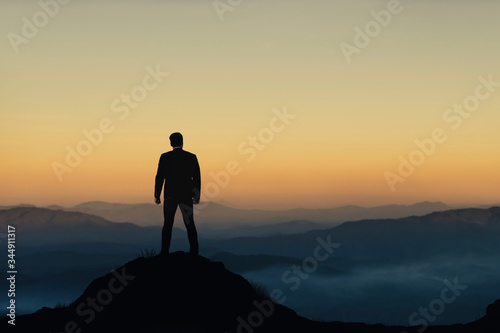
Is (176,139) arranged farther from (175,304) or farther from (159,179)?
(175,304)

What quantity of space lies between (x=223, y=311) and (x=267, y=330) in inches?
51.0

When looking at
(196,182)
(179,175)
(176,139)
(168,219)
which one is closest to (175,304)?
(168,219)

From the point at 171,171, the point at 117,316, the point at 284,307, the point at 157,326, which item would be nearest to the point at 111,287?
the point at 117,316

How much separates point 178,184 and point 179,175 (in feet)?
0.83

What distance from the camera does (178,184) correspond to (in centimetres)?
1648

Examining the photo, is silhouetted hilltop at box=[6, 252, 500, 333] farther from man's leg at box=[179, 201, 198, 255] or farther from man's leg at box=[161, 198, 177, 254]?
man's leg at box=[179, 201, 198, 255]

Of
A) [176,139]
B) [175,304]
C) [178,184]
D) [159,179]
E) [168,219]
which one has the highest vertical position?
[176,139]

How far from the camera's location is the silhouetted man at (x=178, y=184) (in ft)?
53.9

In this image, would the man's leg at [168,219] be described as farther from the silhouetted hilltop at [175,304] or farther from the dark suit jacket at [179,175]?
the silhouetted hilltop at [175,304]

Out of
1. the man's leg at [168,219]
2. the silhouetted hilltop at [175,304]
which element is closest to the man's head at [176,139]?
the man's leg at [168,219]

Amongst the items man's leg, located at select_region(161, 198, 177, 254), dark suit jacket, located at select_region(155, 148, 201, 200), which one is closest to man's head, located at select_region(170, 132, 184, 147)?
dark suit jacket, located at select_region(155, 148, 201, 200)

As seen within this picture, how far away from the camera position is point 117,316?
1633 centimetres

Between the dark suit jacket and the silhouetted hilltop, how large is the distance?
6.43ft

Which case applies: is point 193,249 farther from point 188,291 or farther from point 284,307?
point 284,307
